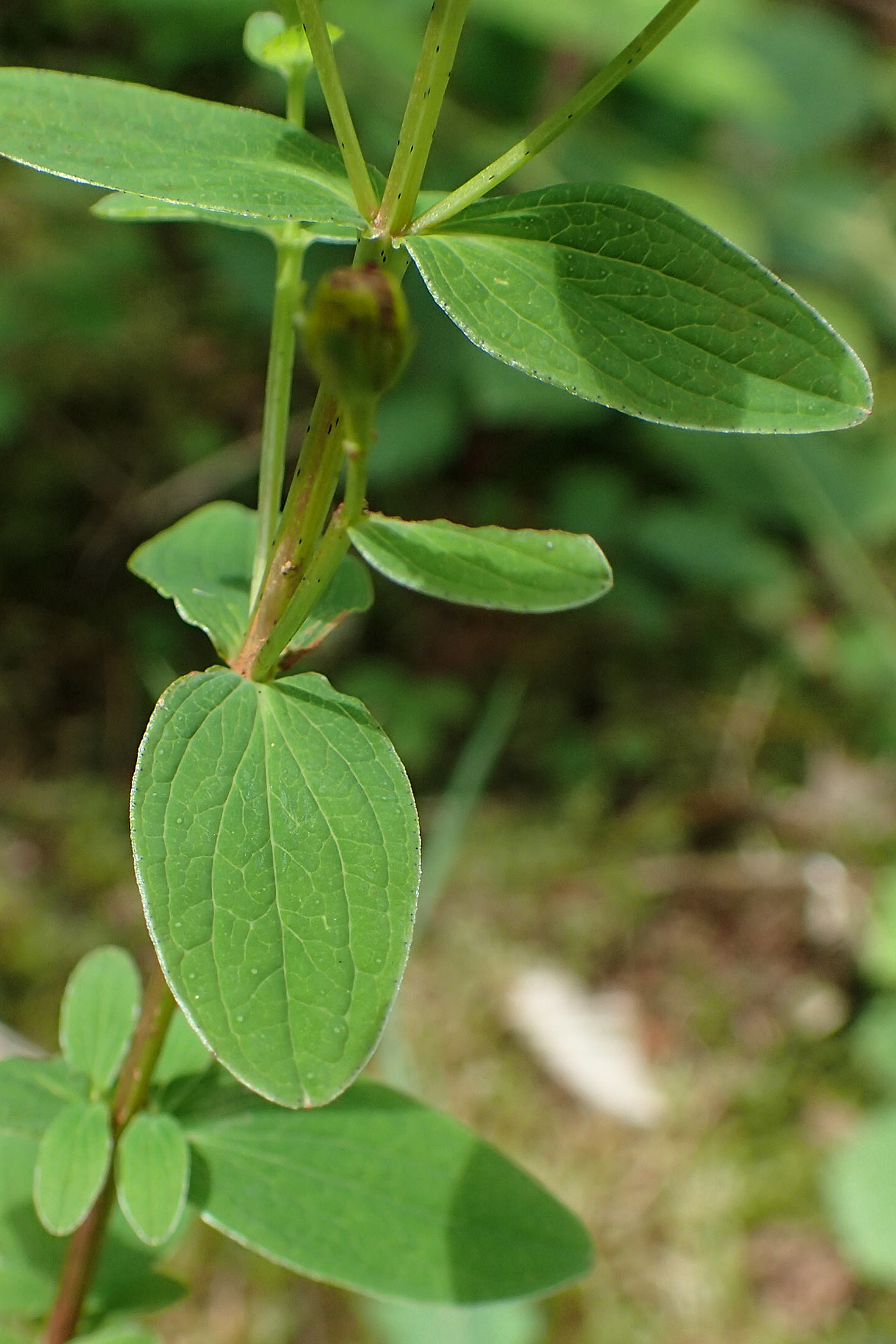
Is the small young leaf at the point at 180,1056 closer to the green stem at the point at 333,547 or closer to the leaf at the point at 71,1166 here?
the leaf at the point at 71,1166

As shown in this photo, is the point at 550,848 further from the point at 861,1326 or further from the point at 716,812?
the point at 861,1326

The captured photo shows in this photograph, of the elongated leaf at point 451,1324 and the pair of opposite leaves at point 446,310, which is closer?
the pair of opposite leaves at point 446,310

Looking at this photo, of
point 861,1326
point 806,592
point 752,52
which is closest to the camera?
point 861,1326

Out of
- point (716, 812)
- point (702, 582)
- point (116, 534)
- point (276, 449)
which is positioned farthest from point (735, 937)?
point (276, 449)

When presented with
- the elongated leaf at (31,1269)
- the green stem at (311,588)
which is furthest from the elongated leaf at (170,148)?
the elongated leaf at (31,1269)

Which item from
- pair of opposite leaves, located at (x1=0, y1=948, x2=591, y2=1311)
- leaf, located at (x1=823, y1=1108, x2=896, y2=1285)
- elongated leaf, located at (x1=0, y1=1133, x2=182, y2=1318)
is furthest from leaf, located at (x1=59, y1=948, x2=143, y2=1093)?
leaf, located at (x1=823, y1=1108, x2=896, y2=1285)

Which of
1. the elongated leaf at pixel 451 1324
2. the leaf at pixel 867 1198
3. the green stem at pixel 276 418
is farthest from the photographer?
the leaf at pixel 867 1198

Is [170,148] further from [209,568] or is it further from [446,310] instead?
[209,568]
